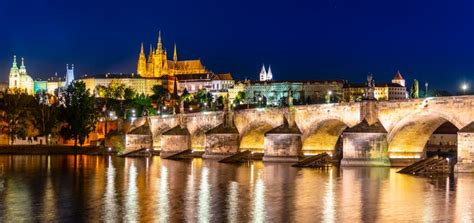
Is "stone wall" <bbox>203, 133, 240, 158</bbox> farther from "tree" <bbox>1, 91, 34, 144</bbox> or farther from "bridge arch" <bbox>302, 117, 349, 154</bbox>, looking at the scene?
"tree" <bbox>1, 91, 34, 144</bbox>

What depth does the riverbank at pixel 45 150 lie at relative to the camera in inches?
2972

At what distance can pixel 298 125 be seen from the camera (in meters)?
54.1

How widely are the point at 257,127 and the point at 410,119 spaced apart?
1818 cm

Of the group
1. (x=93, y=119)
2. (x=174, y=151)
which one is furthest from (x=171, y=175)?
(x=93, y=119)

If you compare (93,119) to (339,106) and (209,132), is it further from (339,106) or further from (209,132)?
(339,106)

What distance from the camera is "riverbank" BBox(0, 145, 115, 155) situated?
75.5 metres

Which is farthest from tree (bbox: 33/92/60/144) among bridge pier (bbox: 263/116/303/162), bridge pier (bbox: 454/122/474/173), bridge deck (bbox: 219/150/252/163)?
bridge pier (bbox: 454/122/474/173)

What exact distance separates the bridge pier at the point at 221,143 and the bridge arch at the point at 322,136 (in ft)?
25.4

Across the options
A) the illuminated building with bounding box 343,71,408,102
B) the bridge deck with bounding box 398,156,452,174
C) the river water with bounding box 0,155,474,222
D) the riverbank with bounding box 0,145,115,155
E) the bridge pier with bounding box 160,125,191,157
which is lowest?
the river water with bounding box 0,155,474,222

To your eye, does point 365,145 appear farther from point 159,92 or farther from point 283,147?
point 159,92

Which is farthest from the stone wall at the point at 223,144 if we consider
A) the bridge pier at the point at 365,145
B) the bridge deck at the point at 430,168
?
the bridge deck at the point at 430,168

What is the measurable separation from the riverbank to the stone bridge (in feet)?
69.8

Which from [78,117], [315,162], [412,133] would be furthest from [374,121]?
[78,117]

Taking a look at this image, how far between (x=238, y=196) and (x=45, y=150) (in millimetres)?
49518
